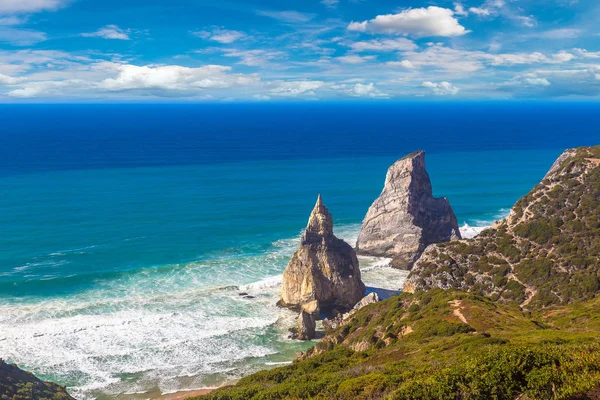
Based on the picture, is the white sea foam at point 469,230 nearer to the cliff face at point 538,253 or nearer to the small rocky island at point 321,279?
the cliff face at point 538,253

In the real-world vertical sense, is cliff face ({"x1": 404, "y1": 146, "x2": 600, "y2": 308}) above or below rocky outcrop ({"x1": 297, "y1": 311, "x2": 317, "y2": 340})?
above

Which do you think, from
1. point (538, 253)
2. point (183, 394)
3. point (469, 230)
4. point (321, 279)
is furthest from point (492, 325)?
point (469, 230)

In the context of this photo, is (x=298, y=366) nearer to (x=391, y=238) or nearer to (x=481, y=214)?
(x=391, y=238)

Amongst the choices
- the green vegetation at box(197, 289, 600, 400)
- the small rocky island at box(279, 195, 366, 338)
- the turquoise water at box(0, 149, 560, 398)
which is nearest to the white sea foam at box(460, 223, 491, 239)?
the turquoise water at box(0, 149, 560, 398)

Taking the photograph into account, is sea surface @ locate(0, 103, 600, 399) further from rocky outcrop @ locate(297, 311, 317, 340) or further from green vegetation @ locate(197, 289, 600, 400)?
green vegetation @ locate(197, 289, 600, 400)

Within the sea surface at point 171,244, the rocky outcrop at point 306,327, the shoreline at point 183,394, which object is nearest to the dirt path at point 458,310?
the rocky outcrop at point 306,327

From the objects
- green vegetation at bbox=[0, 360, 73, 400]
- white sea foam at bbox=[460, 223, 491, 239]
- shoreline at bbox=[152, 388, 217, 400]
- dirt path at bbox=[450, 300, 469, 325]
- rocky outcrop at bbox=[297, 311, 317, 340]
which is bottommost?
shoreline at bbox=[152, 388, 217, 400]

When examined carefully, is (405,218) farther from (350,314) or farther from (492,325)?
(492,325)
